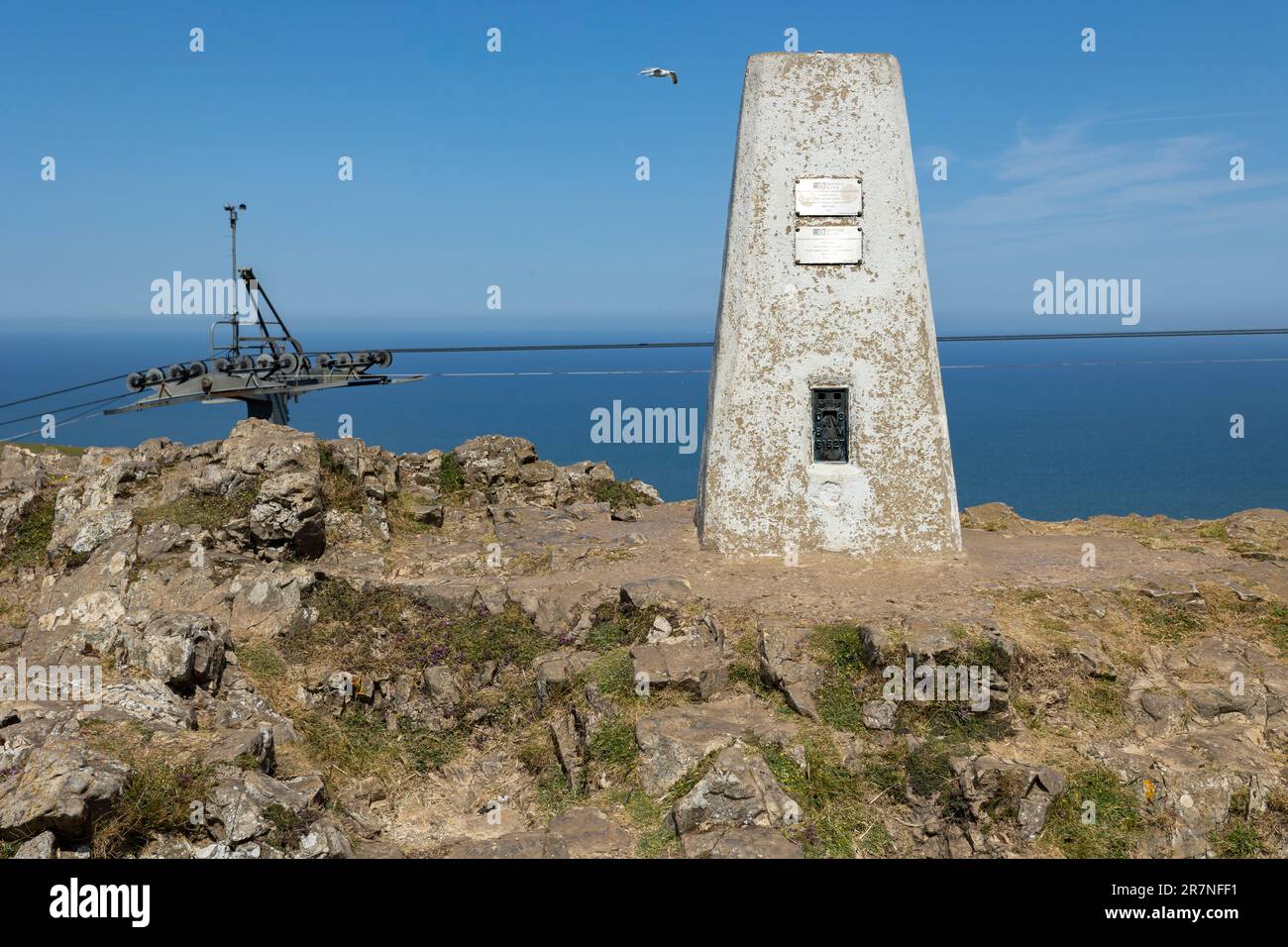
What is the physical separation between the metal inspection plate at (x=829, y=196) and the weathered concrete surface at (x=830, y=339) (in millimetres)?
108

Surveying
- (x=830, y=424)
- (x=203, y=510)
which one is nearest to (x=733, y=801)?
(x=830, y=424)

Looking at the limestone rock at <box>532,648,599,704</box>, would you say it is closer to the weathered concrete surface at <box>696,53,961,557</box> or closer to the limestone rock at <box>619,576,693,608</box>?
the limestone rock at <box>619,576,693,608</box>

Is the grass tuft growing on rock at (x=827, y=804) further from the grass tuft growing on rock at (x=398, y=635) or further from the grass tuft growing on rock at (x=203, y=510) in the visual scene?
the grass tuft growing on rock at (x=203, y=510)

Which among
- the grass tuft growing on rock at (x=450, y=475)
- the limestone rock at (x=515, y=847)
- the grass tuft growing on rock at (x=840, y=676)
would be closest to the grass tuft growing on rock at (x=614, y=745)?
the limestone rock at (x=515, y=847)

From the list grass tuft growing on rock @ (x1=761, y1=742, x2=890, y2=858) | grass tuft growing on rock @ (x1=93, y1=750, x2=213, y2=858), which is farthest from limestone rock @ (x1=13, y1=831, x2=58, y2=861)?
grass tuft growing on rock @ (x1=761, y1=742, x2=890, y2=858)

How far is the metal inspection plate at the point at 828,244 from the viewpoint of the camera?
640 inches

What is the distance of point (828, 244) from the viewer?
16297mm

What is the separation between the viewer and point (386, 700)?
1466 cm

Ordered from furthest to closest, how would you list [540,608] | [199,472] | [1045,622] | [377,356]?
1. [377,356]
2. [199,472]
3. [540,608]
4. [1045,622]

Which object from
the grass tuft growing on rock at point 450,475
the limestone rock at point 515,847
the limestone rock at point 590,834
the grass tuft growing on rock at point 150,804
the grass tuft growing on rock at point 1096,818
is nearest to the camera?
the grass tuft growing on rock at point 150,804

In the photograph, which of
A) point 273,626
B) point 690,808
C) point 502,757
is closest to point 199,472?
point 273,626

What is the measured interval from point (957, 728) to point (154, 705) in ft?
30.7

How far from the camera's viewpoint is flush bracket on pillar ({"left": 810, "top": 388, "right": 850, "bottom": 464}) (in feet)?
54.0

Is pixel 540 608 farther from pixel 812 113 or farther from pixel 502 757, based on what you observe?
pixel 812 113
